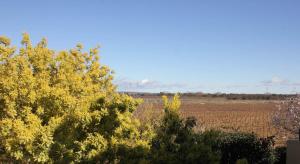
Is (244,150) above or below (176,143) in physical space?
below

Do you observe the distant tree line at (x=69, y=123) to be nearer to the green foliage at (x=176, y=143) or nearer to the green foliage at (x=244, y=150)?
the green foliage at (x=176, y=143)

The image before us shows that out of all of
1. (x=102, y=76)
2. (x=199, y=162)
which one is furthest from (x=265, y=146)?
(x=102, y=76)

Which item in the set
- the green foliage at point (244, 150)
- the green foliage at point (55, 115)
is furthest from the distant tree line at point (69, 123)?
the green foliage at point (244, 150)

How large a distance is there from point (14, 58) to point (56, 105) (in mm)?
2478

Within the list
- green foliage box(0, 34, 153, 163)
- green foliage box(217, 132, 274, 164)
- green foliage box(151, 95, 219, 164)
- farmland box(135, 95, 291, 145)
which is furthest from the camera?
farmland box(135, 95, 291, 145)

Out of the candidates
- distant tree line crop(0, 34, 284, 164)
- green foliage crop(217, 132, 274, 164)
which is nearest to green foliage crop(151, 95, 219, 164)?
distant tree line crop(0, 34, 284, 164)

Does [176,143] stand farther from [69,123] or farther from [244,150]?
[244,150]

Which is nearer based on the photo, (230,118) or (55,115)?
(55,115)

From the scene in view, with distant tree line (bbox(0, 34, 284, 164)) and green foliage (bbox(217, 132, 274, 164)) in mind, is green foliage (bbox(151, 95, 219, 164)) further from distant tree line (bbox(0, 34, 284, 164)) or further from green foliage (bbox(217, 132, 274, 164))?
green foliage (bbox(217, 132, 274, 164))

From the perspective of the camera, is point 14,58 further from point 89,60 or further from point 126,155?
point 126,155

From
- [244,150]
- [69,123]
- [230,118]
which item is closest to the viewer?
[69,123]

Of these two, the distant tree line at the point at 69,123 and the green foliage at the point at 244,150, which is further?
the green foliage at the point at 244,150

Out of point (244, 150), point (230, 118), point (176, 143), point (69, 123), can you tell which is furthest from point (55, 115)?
point (230, 118)

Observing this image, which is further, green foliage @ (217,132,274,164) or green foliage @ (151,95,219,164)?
green foliage @ (217,132,274,164)
